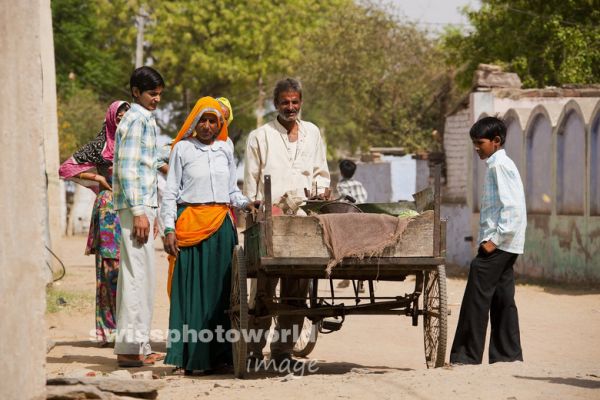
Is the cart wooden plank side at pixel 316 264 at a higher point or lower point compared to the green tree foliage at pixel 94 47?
lower

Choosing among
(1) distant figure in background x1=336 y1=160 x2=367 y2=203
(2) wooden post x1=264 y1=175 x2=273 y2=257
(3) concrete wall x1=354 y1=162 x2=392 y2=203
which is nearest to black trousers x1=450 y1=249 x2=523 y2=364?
(2) wooden post x1=264 y1=175 x2=273 y2=257

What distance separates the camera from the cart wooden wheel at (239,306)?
7.93 meters

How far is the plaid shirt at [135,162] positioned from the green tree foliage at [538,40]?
20161 mm

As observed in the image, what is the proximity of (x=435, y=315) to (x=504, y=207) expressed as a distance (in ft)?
2.88

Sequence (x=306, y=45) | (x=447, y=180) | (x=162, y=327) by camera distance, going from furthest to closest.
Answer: (x=306, y=45), (x=447, y=180), (x=162, y=327)

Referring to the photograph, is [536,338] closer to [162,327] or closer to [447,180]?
[162,327]

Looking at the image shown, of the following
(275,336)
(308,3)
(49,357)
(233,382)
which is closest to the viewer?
(233,382)

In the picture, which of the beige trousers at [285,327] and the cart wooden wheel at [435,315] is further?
the beige trousers at [285,327]

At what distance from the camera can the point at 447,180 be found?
84.4 feet

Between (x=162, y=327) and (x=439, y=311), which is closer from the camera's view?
(x=439, y=311)

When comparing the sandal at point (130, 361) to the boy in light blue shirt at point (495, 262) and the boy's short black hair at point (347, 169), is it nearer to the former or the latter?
the boy in light blue shirt at point (495, 262)

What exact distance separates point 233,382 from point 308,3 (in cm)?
4683

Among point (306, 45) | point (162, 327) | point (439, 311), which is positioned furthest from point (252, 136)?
point (306, 45)

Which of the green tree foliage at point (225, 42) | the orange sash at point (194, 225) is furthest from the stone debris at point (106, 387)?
the green tree foliage at point (225, 42)
